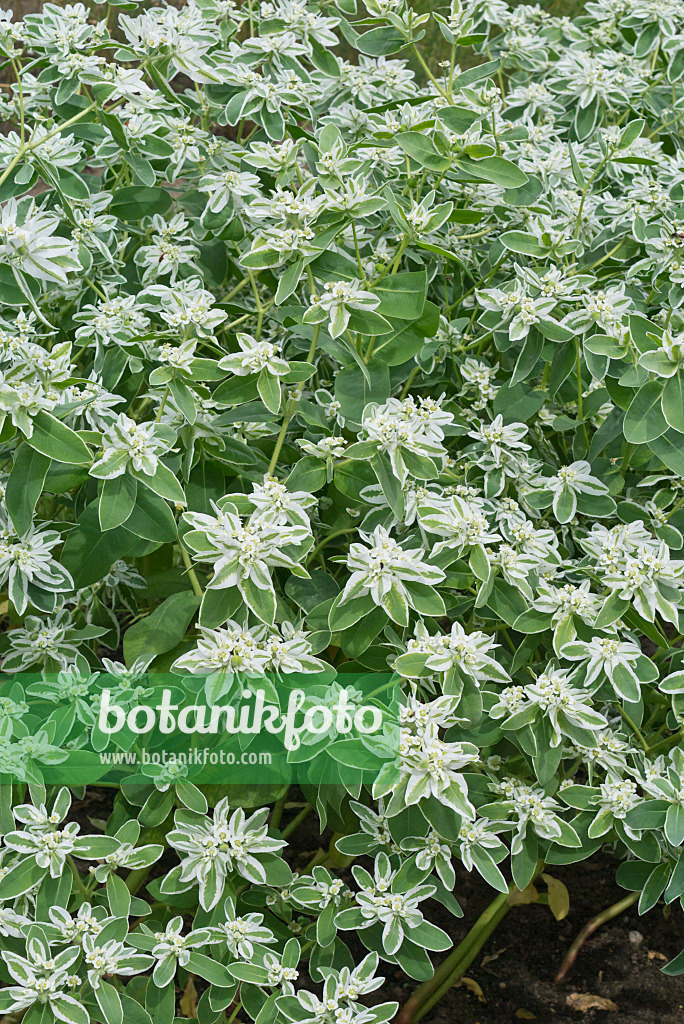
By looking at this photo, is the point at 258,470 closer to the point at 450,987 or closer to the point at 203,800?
the point at 203,800

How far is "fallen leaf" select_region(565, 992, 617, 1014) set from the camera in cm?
161

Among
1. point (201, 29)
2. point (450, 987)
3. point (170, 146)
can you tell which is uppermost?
point (201, 29)

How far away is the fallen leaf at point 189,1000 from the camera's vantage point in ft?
5.12

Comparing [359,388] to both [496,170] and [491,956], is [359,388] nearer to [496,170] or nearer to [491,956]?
[496,170]

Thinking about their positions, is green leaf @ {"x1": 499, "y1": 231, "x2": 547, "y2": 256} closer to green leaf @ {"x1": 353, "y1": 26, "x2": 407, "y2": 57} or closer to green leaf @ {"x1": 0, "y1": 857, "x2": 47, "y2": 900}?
green leaf @ {"x1": 353, "y1": 26, "x2": 407, "y2": 57}

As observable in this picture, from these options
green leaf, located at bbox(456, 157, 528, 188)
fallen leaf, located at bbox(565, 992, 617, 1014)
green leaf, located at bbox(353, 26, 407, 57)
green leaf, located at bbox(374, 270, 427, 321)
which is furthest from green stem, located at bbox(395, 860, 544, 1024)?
green leaf, located at bbox(353, 26, 407, 57)

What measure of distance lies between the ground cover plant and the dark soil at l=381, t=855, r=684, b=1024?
80 mm

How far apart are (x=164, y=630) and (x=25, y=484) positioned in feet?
0.90

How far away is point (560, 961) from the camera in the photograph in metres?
1.72

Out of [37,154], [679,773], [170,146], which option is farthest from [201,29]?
[679,773]

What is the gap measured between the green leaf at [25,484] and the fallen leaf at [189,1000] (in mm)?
866

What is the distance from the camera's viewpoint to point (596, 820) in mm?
1280

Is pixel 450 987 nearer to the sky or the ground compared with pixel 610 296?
nearer to the ground

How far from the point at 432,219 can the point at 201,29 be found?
0.63 metres
